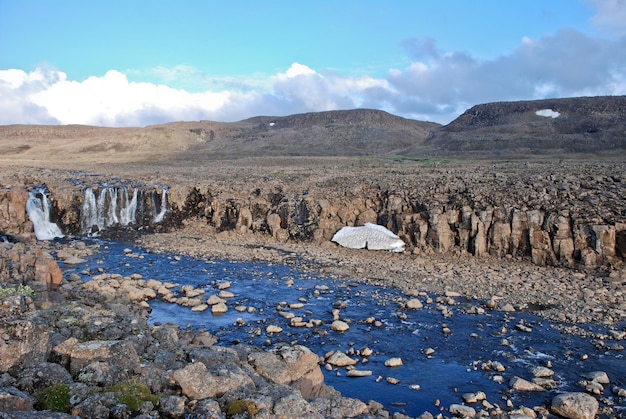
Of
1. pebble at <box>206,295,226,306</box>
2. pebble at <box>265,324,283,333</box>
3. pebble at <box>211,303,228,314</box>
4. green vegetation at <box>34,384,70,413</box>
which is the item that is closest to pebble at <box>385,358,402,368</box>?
pebble at <box>265,324,283,333</box>

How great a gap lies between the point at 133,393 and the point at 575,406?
29.3ft

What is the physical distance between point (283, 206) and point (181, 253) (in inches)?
272

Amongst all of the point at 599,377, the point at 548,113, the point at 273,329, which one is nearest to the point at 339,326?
the point at 273,329

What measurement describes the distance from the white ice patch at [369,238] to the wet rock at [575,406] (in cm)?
1478

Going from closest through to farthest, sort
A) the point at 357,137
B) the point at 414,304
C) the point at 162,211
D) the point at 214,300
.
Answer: the point at 414,304, the point at 214,300, the point at 162,211, the point at 357,137

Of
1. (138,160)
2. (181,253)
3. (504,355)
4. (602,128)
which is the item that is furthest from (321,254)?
(602,128)

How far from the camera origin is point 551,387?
40.2 feet

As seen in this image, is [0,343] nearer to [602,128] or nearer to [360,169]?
[360,169]

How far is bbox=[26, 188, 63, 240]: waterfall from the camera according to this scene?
31.0 m

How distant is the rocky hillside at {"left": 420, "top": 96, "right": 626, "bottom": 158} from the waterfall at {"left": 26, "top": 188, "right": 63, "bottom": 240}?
140ft

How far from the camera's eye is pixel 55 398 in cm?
761

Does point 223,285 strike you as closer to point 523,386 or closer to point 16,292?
point 16,292

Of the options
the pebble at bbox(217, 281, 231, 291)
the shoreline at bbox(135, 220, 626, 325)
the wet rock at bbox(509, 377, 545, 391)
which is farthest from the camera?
the pebble at bbox(217, 281, 231, 291)

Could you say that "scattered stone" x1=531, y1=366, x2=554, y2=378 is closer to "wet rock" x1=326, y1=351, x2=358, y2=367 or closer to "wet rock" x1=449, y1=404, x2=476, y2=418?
"wet rock" x1=449, y1=404, x2=476, y2=418
